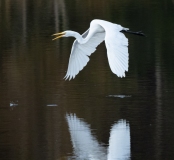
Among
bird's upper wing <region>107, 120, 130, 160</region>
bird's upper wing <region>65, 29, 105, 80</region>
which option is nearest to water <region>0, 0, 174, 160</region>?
bird's upper wing <region>107, 120, 130, 160</region>

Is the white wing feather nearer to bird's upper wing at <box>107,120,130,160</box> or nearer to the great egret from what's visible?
the great egret

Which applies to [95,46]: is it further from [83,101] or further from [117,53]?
[117,53]

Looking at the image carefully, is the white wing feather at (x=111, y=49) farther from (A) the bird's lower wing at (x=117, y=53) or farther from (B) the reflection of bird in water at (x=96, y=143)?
(B) the reflection of bird in water at (x=96, y=143)

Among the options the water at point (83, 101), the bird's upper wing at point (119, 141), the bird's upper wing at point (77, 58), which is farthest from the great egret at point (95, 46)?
the bird's upper wing at point (119, 141)

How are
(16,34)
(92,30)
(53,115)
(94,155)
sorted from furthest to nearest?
(16,34) → (92,30) → (53,115) → (94,155)

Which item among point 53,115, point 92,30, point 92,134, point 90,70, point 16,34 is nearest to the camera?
point 92,134

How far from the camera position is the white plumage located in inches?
358

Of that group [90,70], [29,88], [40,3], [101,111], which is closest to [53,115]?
[101,111]

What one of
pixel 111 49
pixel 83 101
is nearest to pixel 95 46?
pixel 83 101

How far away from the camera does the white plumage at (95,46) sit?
909cm

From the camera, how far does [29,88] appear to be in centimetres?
1205

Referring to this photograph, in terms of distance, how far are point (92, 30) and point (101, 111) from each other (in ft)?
4.23

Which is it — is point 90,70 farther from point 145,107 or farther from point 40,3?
point 40,3

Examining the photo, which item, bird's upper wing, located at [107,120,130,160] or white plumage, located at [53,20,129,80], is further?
white plumage, located at [53,20,129,80]
